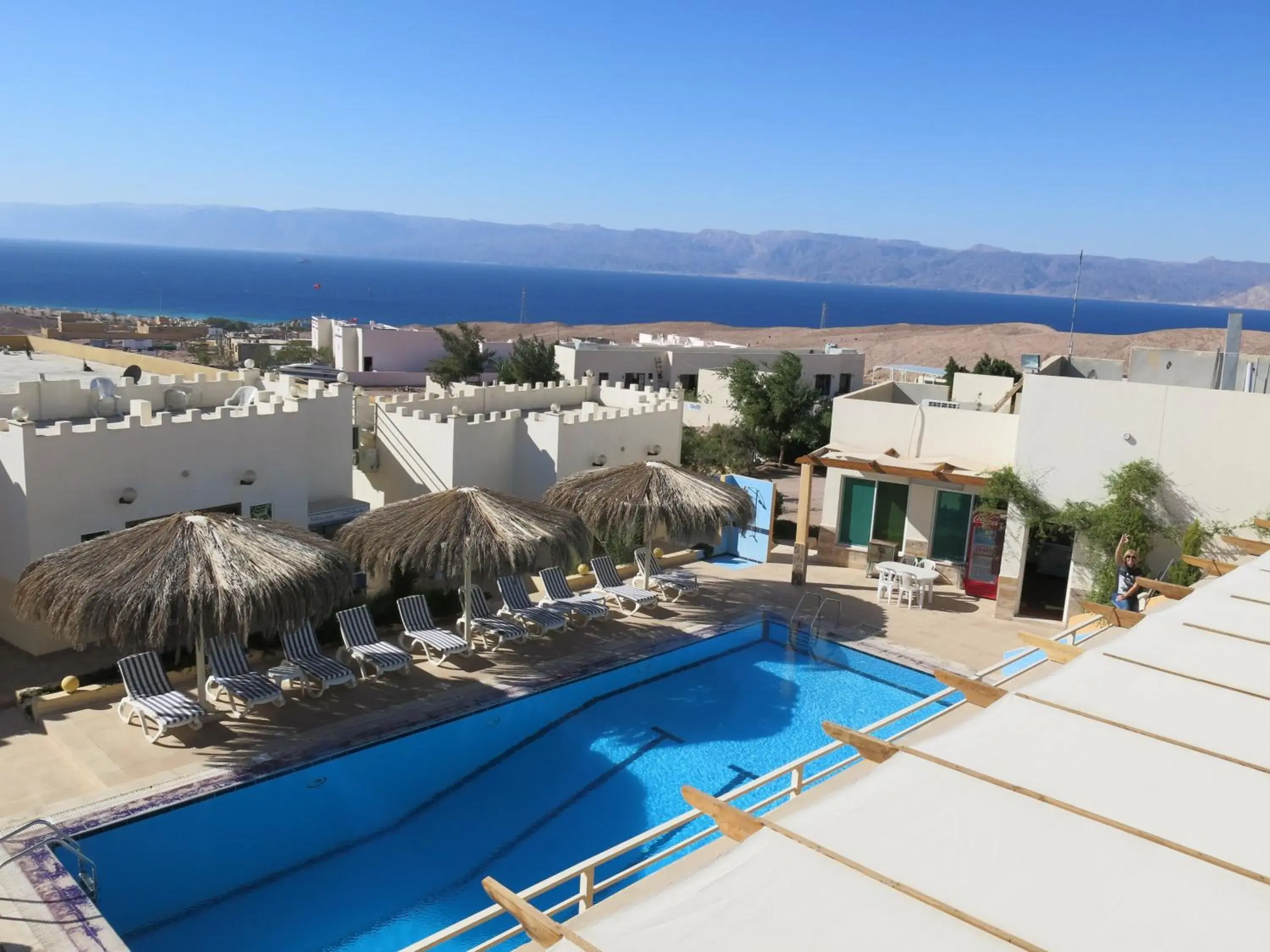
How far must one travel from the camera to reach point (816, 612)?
17.6 metres

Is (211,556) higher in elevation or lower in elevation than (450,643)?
higher

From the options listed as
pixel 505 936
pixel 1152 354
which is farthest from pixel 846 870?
pixel 1152 354

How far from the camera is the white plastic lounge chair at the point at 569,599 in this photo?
1625 centimetres

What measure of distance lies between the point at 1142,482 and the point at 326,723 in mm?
12873

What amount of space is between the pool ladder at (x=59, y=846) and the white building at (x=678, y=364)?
3209 cm

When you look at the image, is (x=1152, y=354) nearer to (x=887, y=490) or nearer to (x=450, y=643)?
(x=887, y=490)

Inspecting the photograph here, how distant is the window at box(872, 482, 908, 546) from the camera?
1984 cm

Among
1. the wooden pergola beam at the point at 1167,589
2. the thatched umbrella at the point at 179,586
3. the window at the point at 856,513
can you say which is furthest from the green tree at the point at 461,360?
the wooden pergola beam at the point at 1167,589

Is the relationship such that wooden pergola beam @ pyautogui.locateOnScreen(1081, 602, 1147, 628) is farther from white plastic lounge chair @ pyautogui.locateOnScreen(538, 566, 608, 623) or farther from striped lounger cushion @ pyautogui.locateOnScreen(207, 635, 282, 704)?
striped lounger cushion @ pyautogui.locateOnScreen(207, 635, 282, 704)

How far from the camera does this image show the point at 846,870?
4.29m

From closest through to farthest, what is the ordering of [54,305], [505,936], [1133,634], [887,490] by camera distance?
[505,936], [1133,634], [887,490], [54,305]

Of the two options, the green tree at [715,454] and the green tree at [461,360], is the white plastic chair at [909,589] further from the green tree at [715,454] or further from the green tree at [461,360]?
the green tree at [461,360]

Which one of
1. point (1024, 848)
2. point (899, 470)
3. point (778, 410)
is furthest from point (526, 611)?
point (778, 410)

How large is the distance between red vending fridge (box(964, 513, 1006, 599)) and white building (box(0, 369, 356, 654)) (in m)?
11.6
